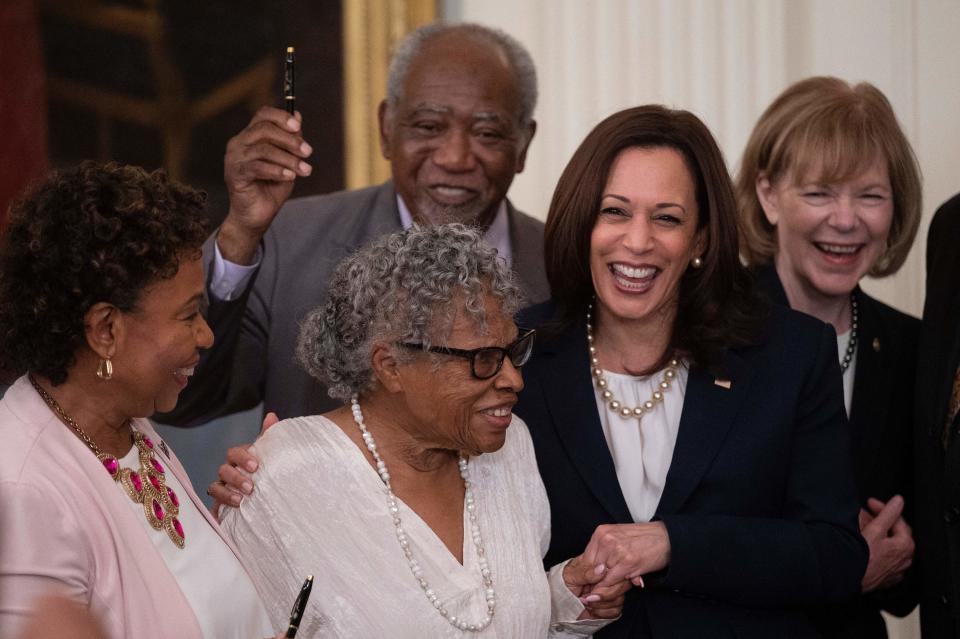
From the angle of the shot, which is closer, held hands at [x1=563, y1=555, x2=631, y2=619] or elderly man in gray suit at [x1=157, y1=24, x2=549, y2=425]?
held hands at [x1=563, y1=555, x2=631, y2=619]

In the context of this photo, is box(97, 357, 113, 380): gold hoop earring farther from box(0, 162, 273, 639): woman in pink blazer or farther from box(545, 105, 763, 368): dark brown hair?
box(545, 105, 763, 368): dark brown hair

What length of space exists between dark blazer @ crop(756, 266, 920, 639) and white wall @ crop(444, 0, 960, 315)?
1249 millimetres

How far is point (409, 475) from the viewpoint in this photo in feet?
8.93

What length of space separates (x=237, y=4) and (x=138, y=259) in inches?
97.0

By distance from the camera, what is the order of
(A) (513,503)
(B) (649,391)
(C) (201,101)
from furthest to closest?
(C) (201,101) < (B) (649,391) < (A) (513,503)

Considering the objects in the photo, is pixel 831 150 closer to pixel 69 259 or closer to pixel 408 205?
pixel 408 205

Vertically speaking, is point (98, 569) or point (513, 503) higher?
point (98, 569)

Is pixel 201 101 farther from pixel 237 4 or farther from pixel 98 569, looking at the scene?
pixel 98 569

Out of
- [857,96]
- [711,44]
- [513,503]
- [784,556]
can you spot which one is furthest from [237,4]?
[784,556]

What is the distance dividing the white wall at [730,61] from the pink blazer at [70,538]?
2892 millimetres

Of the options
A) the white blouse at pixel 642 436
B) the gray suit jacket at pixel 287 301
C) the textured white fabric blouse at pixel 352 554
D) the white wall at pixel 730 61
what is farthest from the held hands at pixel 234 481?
the white wall at pixel 730 61

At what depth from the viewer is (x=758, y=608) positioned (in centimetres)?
290

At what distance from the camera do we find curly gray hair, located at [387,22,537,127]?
3.79 meters

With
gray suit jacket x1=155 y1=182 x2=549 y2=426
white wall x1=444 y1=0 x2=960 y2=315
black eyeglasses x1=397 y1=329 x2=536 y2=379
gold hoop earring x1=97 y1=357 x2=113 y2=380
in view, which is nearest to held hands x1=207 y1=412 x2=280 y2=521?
black eyeglasses x1=397 y1=329 x2=536 y2=379
